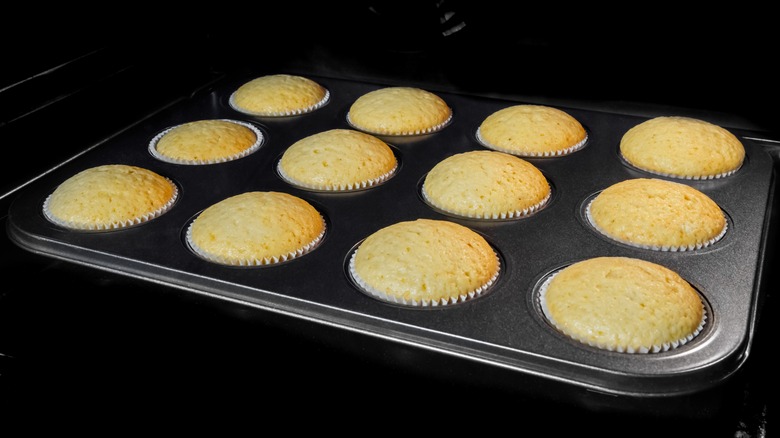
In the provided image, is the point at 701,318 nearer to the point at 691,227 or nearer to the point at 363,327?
the point at 691,227

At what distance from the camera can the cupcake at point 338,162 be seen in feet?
7.45

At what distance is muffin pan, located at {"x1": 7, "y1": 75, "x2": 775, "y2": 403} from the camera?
5.06 ft

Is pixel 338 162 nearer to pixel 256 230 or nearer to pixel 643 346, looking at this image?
pixel 256 230

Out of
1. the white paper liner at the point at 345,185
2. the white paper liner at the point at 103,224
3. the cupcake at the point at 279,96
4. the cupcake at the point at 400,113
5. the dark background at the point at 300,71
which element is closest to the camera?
the dark background at the point at 300,71

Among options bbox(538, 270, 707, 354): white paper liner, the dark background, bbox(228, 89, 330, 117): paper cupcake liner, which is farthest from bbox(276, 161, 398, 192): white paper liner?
bbox(538, 270, 707, 354): white paper liner

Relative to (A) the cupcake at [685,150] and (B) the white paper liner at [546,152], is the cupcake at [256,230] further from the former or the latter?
(A) the cupcake at [685,150]

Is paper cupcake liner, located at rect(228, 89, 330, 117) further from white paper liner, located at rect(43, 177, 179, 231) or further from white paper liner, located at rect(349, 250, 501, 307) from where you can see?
white paper liner, located at rect(349, 250, 501, 307)

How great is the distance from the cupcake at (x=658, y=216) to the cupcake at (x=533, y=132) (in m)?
0.35

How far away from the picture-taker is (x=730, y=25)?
87.5 inches

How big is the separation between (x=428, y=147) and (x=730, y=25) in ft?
3.27

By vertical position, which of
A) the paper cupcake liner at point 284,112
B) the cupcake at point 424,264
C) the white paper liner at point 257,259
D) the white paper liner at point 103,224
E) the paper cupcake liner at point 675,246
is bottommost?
the white paper liner at point 103,224

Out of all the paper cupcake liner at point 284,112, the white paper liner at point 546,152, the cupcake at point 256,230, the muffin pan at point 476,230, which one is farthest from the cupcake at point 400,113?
the cupcake at point 256,230

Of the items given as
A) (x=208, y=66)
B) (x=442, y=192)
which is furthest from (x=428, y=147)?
(x=208, y=66)

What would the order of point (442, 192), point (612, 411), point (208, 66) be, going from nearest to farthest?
1. point (612, 411)
2. point (442, 192)
3. point (208, 66)
